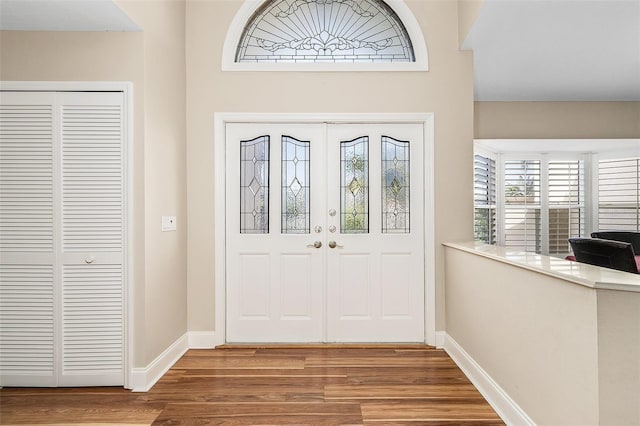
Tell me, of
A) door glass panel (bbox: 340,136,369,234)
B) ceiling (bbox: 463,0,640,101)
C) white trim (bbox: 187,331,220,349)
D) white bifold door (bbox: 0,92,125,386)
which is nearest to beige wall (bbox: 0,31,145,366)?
white bifold door (bbox: 0,92,125,386)

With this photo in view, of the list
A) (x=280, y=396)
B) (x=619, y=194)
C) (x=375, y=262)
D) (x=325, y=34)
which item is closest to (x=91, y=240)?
(x=280, y=396)

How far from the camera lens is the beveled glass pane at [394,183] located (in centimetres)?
366

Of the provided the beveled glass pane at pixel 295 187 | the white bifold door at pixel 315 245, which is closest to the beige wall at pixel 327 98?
the white bifold door at pixel 315 245

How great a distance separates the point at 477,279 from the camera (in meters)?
2.82

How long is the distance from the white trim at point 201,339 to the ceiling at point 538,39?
8.08 ft

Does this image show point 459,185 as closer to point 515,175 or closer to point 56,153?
point 515,175

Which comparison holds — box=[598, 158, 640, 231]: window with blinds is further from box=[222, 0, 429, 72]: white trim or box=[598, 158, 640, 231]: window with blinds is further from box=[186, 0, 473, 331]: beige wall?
box=[222, 0, 429, 72]: white trim

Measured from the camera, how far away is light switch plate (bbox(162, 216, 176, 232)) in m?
3.07

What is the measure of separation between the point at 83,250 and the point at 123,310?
483mm

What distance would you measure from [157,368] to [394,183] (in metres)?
2.43

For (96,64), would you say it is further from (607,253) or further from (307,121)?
(607,253)

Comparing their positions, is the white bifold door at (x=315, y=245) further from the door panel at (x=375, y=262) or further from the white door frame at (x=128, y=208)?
the white door frame at (x=128, y=208)

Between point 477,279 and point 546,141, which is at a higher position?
point 546,141

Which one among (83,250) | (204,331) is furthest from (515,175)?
(83,250)
